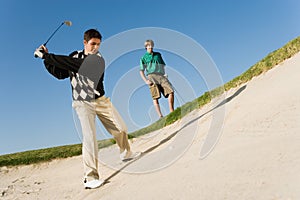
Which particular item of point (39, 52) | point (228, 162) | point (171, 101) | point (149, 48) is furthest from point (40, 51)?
point (171, 101)

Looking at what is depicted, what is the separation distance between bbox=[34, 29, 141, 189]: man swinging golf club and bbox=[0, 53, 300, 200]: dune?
0.48 metres

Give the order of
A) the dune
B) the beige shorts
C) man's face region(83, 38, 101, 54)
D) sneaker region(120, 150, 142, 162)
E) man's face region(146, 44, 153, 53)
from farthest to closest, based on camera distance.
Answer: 1. man's face region(146, 44, 153, 53)
2. the beige shorts
3. sneaker region(120, 150, 142, 162)
4. man's face region(83, 38, 101, 54)
5. the dune

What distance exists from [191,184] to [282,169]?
40.7 inches

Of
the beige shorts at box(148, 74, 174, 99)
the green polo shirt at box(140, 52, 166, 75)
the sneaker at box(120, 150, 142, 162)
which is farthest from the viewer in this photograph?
the green polo shirt at box(140, 52, 166, 75)

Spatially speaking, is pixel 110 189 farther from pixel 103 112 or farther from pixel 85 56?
pixel 85 56

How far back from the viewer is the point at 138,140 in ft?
33.0

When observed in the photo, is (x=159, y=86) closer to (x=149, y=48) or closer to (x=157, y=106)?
(x=157, y=106)

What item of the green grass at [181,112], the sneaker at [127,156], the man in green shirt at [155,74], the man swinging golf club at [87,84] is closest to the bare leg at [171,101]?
the man in green shirt at [155,74]

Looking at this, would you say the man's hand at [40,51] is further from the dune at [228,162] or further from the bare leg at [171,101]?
the bare leg at [171,101]

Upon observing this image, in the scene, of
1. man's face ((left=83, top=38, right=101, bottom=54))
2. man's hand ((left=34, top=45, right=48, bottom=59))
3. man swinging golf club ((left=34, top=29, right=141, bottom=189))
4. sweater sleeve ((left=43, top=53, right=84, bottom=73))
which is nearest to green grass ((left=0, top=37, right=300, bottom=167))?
man swinging golf club ((left=34, top=29, right=141, bottom=189))

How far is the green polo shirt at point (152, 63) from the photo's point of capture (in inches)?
402

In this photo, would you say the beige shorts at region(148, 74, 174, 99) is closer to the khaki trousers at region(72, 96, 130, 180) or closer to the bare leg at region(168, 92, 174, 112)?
the bare leg at region(168, 92, 174, 112)

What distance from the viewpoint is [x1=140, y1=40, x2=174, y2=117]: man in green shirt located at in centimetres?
1015

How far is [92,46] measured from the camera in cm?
575
